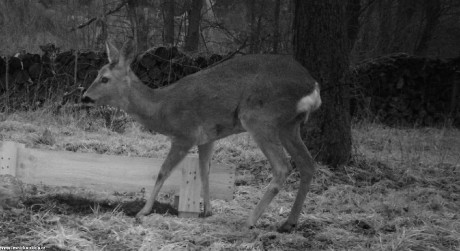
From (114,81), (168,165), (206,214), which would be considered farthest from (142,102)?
(206,214)

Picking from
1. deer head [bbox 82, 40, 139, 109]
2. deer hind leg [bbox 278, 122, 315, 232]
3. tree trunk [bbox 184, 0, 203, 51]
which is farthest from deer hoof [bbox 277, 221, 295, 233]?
tree trunk [bbox 184, 0, 203, 51]

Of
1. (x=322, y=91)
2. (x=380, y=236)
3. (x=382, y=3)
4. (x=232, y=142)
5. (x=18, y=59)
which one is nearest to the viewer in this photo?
(x=380, y=236)

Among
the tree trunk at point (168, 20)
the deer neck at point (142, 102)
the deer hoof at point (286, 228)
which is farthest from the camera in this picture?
the tree trunk at point (168, 20)

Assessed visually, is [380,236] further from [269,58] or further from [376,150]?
[376,150]

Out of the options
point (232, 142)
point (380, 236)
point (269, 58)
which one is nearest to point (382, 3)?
point (232, 142)

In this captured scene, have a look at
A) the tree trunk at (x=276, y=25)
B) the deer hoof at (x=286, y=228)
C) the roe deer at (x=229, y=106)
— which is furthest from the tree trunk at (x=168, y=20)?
the deer hoof at (x=286, y=228)

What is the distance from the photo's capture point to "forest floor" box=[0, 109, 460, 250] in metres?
4.40

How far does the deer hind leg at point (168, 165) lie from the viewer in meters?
5.16

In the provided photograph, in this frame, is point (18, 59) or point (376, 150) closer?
point (376, 150)

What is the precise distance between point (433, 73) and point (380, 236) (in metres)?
8.51

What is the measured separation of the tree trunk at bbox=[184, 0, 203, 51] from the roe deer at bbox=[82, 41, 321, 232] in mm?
7701

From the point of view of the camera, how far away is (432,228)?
486 centimetres

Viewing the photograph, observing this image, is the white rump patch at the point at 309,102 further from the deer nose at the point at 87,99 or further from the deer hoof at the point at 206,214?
the deer nose at the point at 87,99

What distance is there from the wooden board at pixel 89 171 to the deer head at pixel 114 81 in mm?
547
